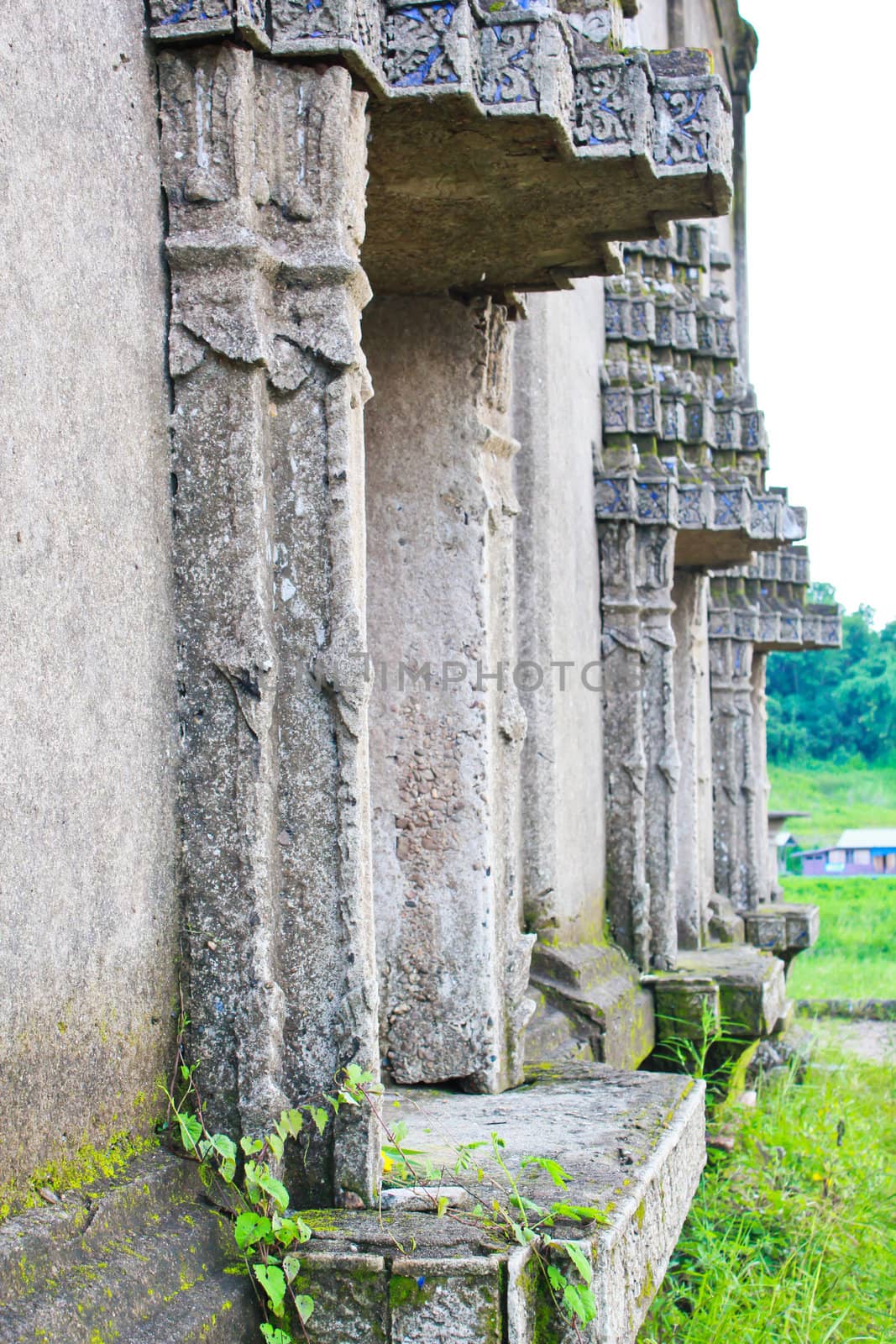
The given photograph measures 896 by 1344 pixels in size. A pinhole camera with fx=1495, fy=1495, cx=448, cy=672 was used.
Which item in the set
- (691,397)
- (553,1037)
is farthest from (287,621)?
(691,397)

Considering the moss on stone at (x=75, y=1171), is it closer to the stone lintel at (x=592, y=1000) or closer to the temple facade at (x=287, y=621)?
the temple facade at (x=287, y=621)

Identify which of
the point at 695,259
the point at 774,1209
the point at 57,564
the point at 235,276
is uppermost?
the point at 695,259

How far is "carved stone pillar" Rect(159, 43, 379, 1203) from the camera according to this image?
3137 mm

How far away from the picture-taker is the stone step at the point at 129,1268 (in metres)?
2.39

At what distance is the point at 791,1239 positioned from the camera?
18.5 feet

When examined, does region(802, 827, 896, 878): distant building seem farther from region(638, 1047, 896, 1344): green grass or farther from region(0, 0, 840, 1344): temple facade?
region(0, 0, 840, 1344): temple facade

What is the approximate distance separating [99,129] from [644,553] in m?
5.64

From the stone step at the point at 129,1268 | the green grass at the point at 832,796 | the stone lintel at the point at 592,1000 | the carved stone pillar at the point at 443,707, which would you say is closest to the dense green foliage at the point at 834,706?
the green grass at the point at 832,796

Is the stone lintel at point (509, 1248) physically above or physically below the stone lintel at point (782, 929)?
above

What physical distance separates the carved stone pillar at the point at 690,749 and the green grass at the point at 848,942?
538 cm

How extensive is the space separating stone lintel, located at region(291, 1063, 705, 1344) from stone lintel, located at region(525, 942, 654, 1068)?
1.78 metres

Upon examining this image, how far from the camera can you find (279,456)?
3.26 metres

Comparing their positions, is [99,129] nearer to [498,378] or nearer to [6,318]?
[6,318]

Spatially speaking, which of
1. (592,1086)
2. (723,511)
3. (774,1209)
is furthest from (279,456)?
(723,511)
